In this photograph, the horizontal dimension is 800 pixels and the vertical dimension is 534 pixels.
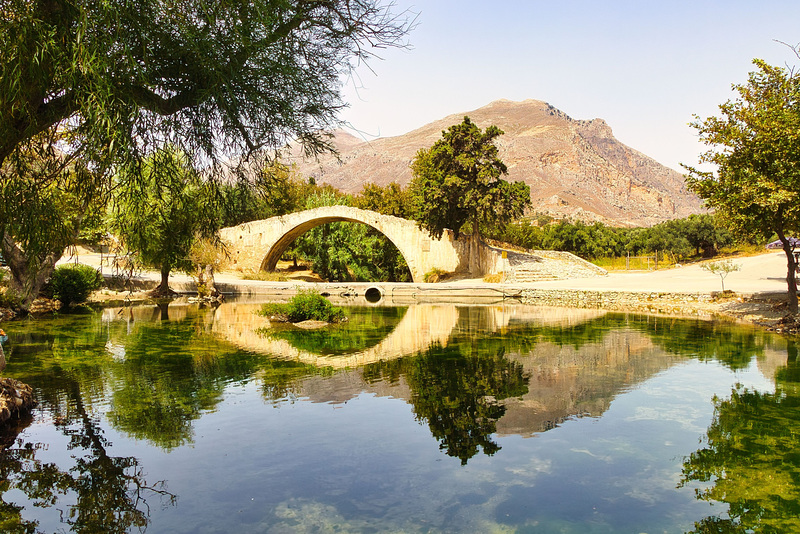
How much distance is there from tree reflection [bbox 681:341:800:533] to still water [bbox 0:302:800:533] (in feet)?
0.06

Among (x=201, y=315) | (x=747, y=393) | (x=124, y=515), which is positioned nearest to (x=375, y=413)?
(x=124, y=515)

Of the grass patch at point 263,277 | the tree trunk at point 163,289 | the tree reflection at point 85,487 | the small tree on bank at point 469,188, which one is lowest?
the tree reflection at point 85,487

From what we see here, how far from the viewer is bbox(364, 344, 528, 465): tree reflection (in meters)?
5.52

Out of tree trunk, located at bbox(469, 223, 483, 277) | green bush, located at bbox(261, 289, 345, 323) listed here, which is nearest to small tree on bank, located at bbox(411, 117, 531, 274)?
tree trunk, located at bbox(469, 223, 483, 277)

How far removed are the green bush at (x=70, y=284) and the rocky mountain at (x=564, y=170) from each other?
217 feet

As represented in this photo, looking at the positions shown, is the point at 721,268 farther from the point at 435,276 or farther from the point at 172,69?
the point at 172,69

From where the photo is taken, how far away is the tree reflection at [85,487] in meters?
3.80

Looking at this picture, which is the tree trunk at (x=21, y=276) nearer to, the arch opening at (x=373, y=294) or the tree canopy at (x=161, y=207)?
the tree canopy at (x=161, y=207)

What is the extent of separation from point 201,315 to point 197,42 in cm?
1335

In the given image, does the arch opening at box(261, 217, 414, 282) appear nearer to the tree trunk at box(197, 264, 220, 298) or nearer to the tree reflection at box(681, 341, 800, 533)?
the tree trunk at box(197, 264, 220, 298)

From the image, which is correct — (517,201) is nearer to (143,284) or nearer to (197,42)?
(143,284)

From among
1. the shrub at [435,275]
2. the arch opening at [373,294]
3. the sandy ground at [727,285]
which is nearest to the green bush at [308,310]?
the sandy ground at [727,285]

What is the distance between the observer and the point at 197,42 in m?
3.88

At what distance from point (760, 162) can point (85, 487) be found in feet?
42.5
